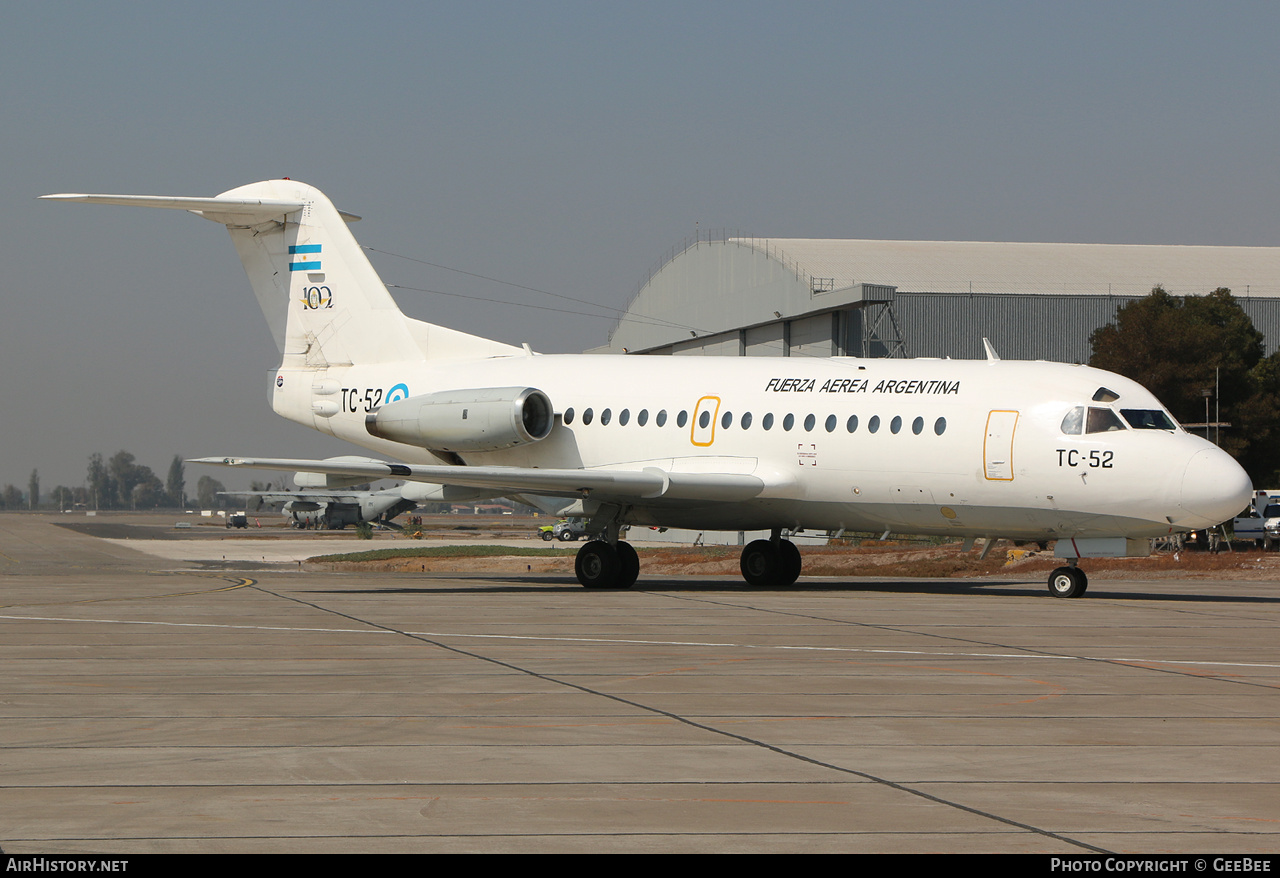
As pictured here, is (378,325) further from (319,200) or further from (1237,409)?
(1237,409)

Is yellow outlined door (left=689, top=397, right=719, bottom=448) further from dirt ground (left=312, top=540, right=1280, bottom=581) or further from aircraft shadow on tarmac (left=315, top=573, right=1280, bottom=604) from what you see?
dirt ground (left=312, top=540, right=1280, bottom=581)

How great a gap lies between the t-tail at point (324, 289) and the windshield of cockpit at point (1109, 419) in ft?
40.9

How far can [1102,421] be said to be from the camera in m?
21.5

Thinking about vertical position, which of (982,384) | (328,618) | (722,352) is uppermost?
(722,352)

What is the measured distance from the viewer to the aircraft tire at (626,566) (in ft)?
82.7

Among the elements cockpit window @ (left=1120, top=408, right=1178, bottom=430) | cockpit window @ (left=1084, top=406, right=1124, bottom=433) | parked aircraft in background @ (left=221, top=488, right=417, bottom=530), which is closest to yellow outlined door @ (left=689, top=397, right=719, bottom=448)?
cockpit window @ (left=1084, top=406, right=1124, bottom=433)

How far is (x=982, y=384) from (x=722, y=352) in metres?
40.8

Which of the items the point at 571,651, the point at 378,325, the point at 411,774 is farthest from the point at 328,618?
the point at 378,325

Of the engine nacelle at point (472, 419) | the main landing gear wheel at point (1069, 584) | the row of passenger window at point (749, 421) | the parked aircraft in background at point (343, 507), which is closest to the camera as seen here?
the main landing gear wheel at point (1069, 584)

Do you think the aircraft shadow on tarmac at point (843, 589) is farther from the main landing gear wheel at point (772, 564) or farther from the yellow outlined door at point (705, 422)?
the yellow outlined door at point (705, 422)

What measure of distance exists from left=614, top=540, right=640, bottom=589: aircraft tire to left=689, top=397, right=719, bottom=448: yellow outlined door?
7.69 feet

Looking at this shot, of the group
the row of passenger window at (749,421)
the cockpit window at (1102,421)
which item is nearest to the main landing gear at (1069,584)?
the cockpit window at (1102,421)

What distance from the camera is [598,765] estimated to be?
8078 mm

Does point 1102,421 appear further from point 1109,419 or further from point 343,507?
point 343,507
